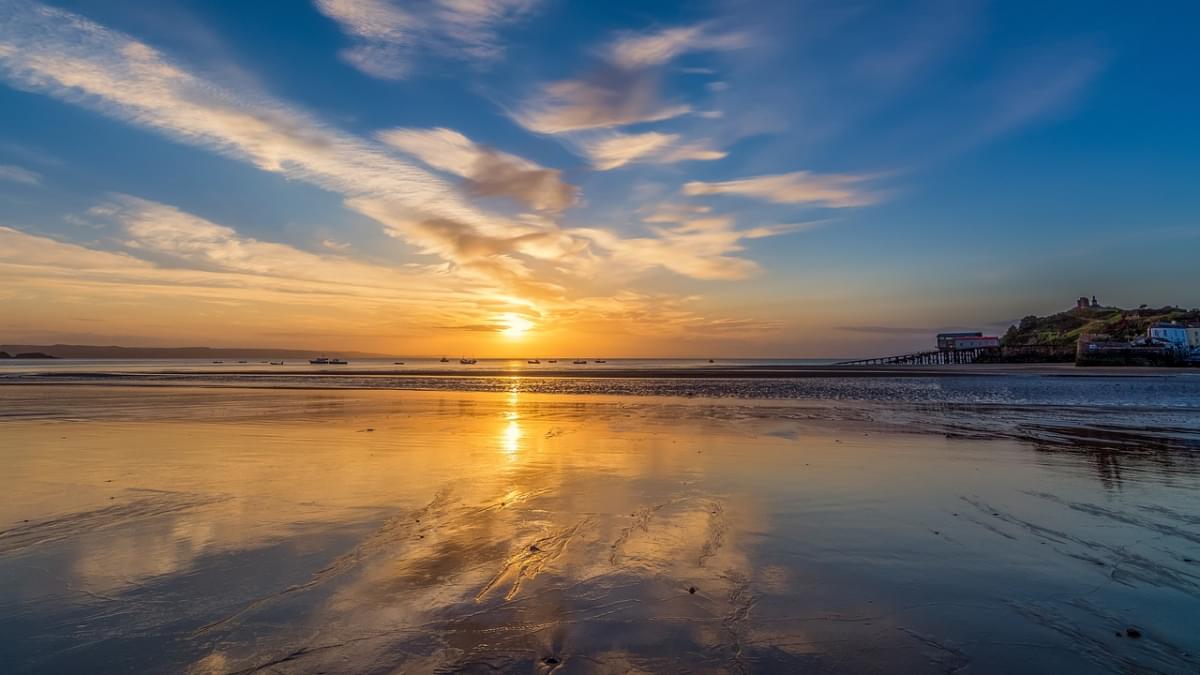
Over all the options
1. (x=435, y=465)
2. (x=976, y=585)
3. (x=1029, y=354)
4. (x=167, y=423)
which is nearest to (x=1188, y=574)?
(x=976, y=585)

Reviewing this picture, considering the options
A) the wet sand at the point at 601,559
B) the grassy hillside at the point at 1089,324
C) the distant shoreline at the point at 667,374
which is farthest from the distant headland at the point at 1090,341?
the wet sand at the point at 601,559

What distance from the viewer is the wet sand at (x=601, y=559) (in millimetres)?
4371

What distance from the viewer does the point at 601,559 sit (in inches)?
253

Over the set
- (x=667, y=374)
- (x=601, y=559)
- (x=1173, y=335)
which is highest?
(x=1173, y=335)

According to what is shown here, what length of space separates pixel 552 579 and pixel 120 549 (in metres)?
5.22

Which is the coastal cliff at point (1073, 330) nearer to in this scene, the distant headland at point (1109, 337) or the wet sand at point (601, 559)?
the distant headland at point (1109, 337)

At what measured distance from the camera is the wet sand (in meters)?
4.37

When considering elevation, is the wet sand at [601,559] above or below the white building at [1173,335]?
below

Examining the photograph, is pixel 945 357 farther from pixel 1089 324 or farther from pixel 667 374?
pixel 667 374

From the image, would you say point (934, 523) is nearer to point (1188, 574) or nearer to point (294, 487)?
point (1188, 574)

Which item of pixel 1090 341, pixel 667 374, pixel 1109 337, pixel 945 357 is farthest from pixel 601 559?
pixel 945 357

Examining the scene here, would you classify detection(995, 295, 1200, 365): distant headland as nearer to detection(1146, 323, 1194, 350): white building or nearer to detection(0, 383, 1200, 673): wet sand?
detection(1146, 323, 1194, 350): white building

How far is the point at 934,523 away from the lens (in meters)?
7.83

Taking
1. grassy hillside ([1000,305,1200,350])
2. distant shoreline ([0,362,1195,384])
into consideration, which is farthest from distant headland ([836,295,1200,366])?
distant shoreline ([0,362,1195,384])
